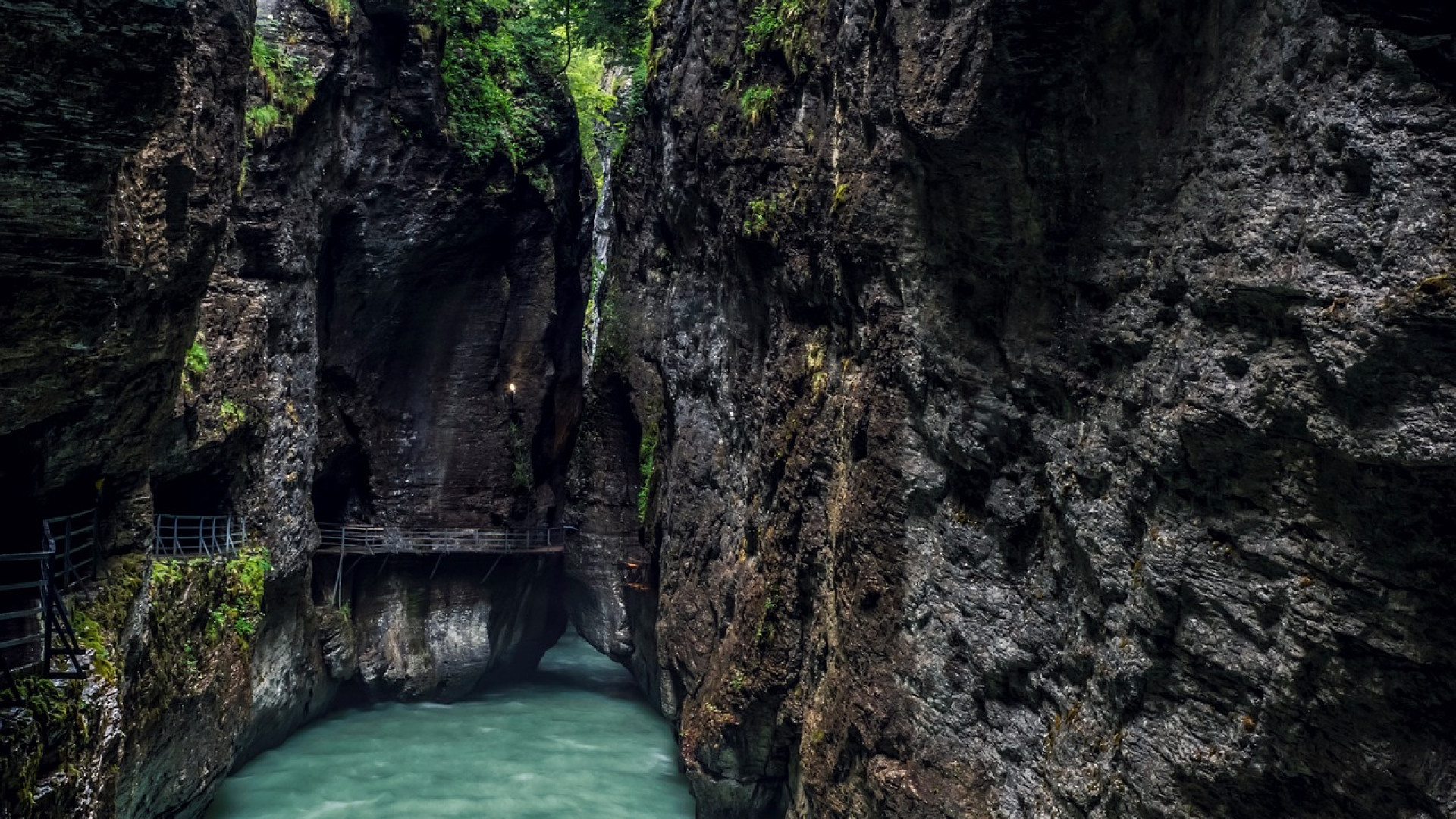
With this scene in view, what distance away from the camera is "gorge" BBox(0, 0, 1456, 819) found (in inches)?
187

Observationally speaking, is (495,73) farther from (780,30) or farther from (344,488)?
(780,30)

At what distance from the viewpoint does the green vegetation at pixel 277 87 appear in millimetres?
15109

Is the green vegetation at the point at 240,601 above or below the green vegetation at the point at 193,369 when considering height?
below

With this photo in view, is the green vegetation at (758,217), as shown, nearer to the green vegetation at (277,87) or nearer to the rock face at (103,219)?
the rock face at (103,219)

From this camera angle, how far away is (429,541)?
2008 cm

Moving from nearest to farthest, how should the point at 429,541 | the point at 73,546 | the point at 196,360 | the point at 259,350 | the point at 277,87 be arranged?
the point at 73,546, the point at 196,360, the point at 259,350, the point at 277,87, the point at 429,541

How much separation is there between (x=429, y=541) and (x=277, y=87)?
8642mm

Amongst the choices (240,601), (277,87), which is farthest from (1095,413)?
(277,87)

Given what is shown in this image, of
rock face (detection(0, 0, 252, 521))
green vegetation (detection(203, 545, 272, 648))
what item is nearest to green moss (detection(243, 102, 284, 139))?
green vegetation (detection(203, 545, 272, 648))

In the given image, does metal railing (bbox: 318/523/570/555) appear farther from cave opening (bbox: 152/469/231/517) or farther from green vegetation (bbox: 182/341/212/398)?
green vegetation (bbox: 182/341/212/398)

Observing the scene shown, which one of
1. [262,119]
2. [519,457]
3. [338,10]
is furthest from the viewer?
[519,457]

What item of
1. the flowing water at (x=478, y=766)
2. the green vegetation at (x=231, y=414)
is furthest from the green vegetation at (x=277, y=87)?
the flowing water at (x=478, y=766)

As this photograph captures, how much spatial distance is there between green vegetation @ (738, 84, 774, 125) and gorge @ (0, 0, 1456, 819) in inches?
2.8

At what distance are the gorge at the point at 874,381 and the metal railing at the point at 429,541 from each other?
1.78 ft
